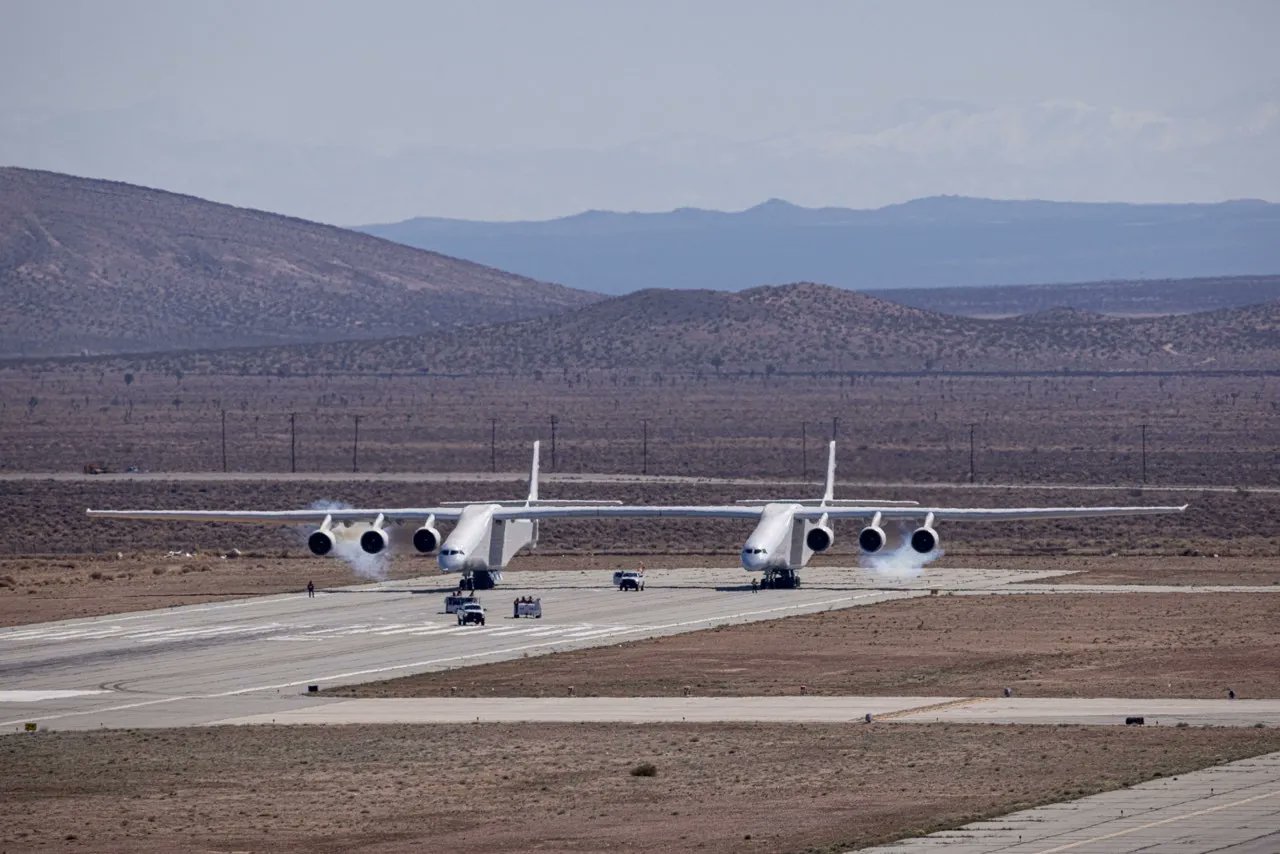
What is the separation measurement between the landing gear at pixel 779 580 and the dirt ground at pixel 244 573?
23.2 ft

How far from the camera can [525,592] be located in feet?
263

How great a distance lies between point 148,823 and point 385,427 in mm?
133642

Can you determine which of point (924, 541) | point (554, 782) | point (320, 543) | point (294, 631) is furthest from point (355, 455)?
point (554, 782)

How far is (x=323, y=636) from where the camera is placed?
6694 centimetres

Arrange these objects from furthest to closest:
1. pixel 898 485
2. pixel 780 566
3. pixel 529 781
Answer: pixel 898 485, pixel 780 566, pixel 529 781

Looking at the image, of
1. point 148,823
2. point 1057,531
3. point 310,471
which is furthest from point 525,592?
point 310,471

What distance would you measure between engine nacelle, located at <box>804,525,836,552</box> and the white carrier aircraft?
34 mm

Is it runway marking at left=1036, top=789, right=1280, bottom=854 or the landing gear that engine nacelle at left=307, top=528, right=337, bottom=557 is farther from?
runway marking at left=1036, top=789, right=1280, bottom=854

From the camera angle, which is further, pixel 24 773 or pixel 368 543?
pixel 368 543

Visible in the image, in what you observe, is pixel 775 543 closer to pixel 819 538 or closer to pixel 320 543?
pixel 819 538

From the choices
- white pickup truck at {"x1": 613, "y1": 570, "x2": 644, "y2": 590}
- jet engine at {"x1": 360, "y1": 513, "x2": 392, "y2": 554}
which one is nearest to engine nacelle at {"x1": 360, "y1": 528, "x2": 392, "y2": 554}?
jet engine at {"x1": 360, "y1": 513, "x2": 392, "y2": 554}

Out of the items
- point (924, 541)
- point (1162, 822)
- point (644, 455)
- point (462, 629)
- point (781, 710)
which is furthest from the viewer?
point (644, 455)

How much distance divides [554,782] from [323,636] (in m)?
26.3

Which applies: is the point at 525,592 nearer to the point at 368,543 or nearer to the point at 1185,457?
the point at 368,543
